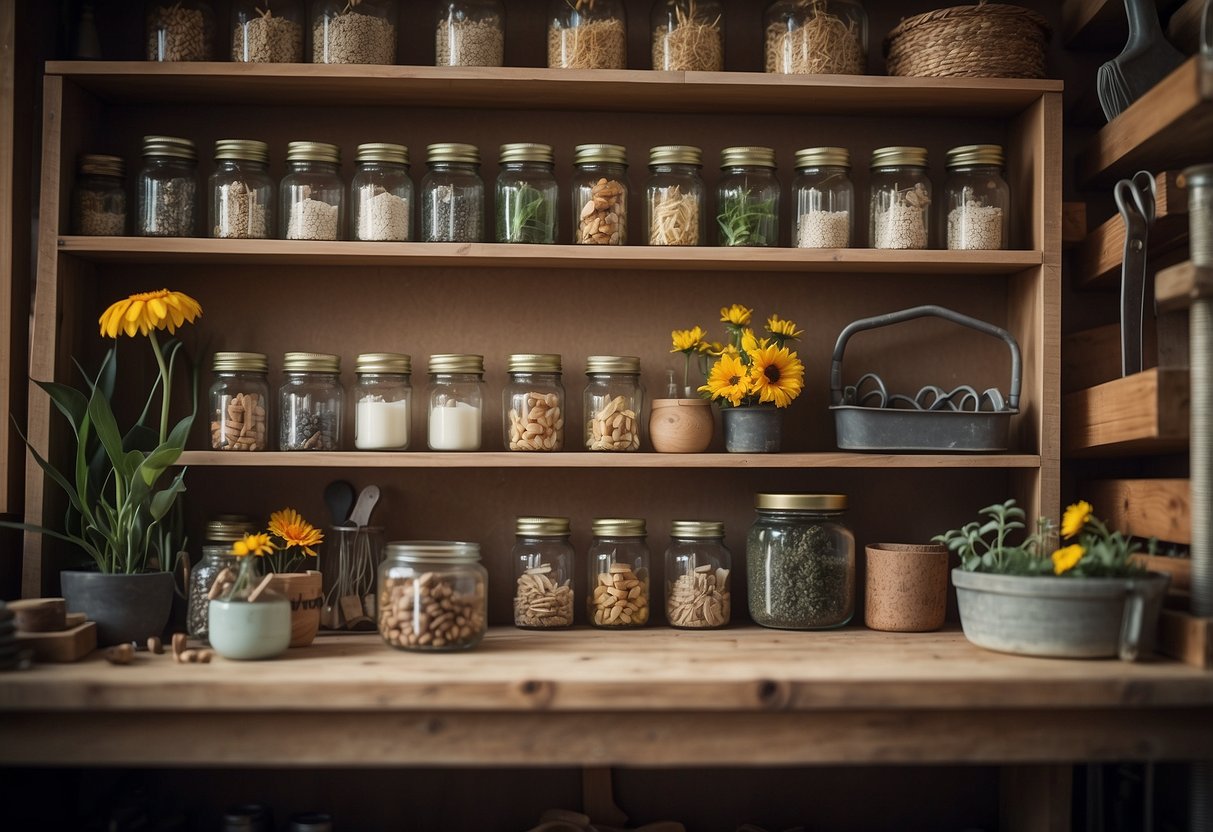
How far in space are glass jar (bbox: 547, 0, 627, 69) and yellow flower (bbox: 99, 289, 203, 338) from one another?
2.99 feet

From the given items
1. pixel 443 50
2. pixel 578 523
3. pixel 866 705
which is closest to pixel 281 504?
pixel 578 523

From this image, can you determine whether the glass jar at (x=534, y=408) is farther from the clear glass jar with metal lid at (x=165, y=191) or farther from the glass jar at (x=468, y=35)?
the clear glass jar with metal lid at (x=165, y=191)

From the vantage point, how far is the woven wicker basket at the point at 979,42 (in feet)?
6.91

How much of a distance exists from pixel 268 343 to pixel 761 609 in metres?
1.22

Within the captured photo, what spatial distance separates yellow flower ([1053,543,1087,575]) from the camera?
1753mm

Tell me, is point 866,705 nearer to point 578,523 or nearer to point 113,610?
point 578,523

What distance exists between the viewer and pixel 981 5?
2.10m

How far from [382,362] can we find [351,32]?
0.68 metres

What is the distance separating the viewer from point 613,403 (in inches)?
84.7

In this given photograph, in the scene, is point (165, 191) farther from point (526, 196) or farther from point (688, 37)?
point (688, 37)

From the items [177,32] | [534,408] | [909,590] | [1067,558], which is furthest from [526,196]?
[1067,558]

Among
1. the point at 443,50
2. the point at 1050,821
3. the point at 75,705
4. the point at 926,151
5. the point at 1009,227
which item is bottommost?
the point at 1050,821

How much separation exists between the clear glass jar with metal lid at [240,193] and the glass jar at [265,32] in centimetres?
18

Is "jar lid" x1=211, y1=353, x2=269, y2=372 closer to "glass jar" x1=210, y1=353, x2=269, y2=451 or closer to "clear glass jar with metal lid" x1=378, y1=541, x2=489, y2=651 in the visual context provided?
"glass jar" x1=210, y1=353, x2=269, y2=451
